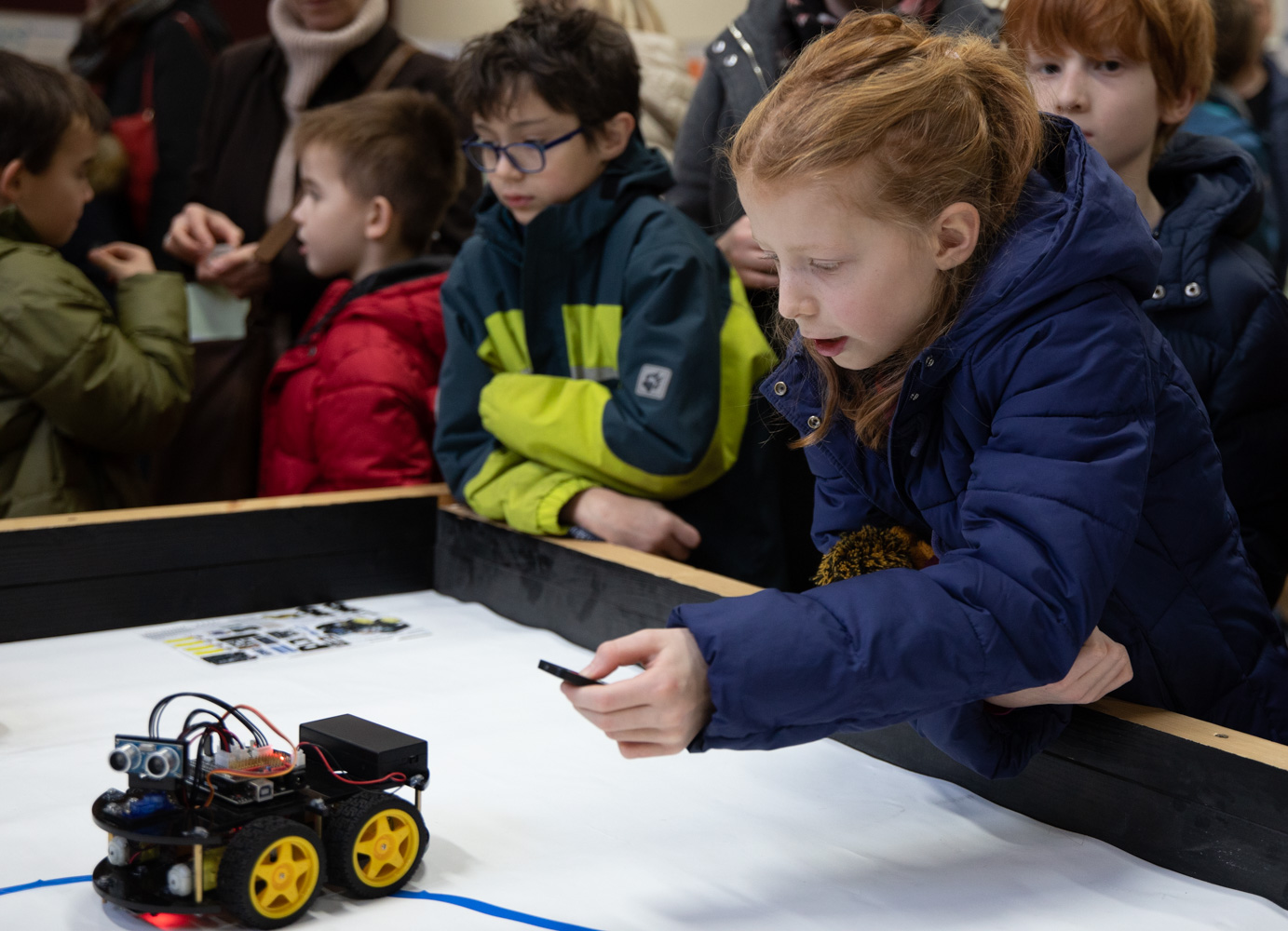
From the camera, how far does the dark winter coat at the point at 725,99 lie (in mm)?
2279

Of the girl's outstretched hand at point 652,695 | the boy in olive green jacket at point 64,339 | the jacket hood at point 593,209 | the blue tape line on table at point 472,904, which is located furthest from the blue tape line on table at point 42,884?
the boy in olive green jacket at point 64,339

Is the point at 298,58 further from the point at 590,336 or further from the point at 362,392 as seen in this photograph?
the point at 590,336

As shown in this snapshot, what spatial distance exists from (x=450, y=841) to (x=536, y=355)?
42.1 inches

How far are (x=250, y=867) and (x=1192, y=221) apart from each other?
1.48 m

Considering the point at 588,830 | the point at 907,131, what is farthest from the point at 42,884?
the point at 907,131

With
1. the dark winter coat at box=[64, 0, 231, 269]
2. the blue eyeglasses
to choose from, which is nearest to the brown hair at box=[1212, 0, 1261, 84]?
the blue eyeglasses

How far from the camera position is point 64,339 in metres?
2.29

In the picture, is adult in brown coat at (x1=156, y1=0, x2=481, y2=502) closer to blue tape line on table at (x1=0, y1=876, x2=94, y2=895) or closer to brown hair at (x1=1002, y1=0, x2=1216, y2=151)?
brown hair at (x1=1002, y1=0, x2=1216, y2=151)

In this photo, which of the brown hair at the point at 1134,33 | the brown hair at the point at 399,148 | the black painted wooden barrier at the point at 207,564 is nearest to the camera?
the brown hair at the point at 1134,33

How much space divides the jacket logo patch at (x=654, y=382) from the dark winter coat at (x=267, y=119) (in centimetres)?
117

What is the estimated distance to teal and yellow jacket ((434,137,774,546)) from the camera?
1955 mm

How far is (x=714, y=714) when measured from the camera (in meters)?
1.00

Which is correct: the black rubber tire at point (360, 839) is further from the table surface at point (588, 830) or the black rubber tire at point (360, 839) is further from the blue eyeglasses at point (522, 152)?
the blue eyeglasses at point (522, 152)

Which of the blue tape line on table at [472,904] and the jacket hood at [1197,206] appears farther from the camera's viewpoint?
the jacket hood at [1197,206]
